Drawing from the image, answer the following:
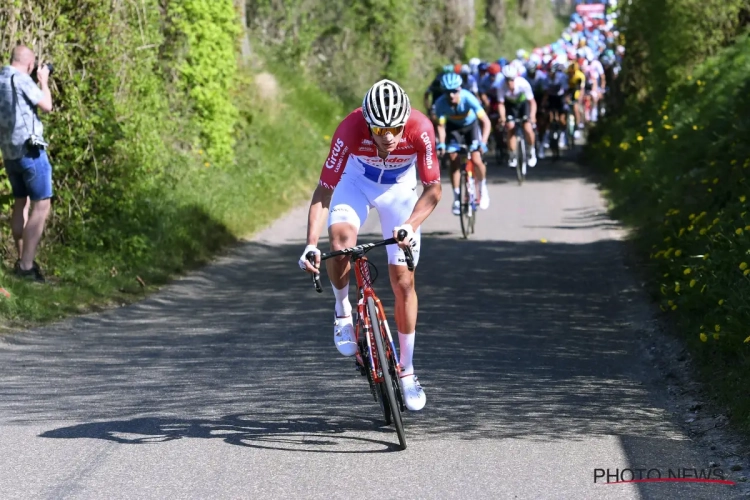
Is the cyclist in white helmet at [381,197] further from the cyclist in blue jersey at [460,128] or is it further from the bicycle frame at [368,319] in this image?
the cyclist in blue jersey at [460,128]

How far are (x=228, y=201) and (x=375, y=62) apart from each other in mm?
15881

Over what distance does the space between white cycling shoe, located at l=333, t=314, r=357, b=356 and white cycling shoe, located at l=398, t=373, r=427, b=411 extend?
313mm

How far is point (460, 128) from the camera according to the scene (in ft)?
55.3

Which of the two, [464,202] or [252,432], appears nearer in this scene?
[252,432]

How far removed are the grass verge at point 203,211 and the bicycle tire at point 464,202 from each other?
271cm

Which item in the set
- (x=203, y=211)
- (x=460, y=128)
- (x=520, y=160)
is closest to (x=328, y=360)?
(x=203, y=211)

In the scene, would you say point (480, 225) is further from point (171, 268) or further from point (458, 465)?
point (458, 465)

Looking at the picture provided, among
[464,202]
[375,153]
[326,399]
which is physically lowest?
[464,202]

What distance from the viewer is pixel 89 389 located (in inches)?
334

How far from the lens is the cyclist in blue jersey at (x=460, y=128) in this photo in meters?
16.5

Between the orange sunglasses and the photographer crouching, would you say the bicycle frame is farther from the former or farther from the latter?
the photographer crouching

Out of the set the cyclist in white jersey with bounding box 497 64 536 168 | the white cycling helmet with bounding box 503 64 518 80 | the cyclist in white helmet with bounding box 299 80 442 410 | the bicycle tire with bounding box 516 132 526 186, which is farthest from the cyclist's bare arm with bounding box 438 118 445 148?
the cyclist in white helmet with bounding box 299 80 442 410

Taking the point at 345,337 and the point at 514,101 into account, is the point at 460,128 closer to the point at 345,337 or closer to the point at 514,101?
the point at 514,101

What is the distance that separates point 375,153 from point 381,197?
0.27 m
